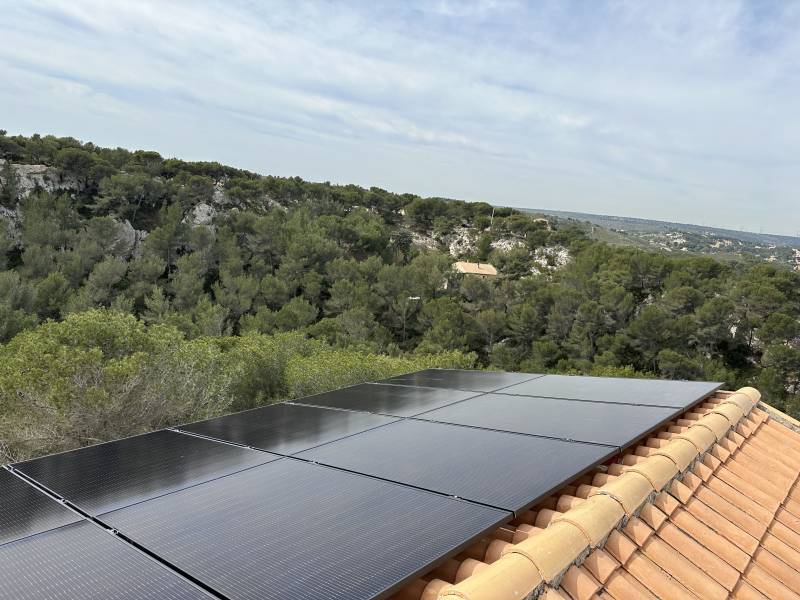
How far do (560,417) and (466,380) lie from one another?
3.20m

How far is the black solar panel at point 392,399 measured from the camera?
6.89 metres

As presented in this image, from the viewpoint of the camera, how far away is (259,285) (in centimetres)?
4556

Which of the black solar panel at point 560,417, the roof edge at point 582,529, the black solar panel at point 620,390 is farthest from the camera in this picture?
the black solar panel at point 620,390

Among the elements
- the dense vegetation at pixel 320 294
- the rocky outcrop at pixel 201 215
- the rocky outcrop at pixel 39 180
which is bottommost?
the dense vegetation at pixel 320 294

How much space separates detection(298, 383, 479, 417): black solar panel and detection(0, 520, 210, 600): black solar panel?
3713 millimetres

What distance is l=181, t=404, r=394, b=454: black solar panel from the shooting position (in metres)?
5.44

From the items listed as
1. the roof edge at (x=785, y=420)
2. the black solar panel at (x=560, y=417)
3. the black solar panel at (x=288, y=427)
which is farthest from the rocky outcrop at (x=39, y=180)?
the roof edge at (x=785, y=420)

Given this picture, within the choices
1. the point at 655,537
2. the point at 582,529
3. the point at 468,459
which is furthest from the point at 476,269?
the point at 582,529

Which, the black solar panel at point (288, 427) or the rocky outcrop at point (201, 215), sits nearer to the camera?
the black solar panel at point (288, 427)

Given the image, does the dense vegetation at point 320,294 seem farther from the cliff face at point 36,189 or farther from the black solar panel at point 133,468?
the black solar panel at point 133,468

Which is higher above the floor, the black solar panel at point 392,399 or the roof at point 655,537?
the roof at point 655,537

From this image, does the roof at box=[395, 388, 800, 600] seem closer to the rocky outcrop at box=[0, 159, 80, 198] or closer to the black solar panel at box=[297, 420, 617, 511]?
the black solar panel at box=[297, 420, 617, 511]

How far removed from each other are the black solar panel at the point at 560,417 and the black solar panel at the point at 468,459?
0.30 meters

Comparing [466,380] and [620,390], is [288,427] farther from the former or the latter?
[620,390]
